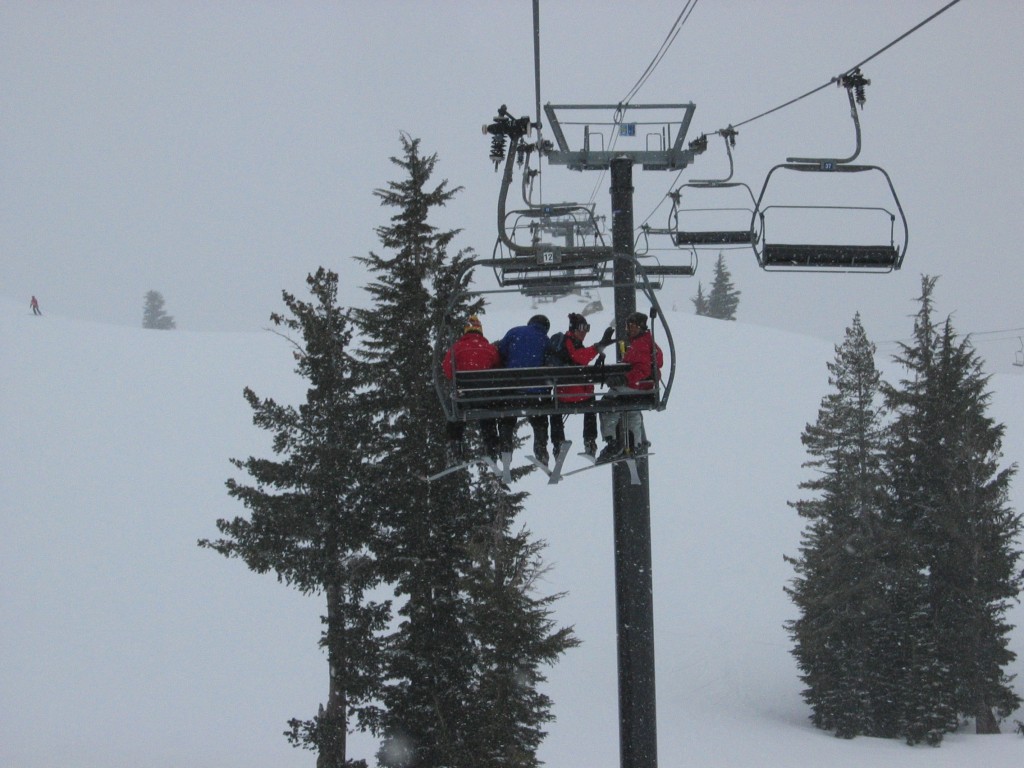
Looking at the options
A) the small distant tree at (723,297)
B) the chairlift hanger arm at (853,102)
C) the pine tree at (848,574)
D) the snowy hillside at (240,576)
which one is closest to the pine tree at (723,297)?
the small distant tree at (723,297)

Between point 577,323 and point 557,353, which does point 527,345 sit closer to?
point 557,353

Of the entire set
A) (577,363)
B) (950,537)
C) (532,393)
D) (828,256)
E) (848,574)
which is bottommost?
(532,393)

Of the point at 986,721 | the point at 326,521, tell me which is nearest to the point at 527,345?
the point at 326,521

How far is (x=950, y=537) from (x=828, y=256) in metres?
23.0

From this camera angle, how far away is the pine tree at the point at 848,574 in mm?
27891

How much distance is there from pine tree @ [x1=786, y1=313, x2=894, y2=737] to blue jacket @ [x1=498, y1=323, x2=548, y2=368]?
21.3 metres

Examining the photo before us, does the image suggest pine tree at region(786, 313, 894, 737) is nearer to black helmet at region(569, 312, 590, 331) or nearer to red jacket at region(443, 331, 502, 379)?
black helmet at region(569, 312, 590, 331)

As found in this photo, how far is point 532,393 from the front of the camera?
863 centimetres

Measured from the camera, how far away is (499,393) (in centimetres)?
845

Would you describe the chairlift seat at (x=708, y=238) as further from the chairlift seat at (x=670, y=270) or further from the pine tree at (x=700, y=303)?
the pine tree at (x=700, y=303)

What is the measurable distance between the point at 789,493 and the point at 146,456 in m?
31.9

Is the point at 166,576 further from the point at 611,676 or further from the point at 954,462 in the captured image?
the point at 954,462

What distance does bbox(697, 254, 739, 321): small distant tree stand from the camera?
318 feet

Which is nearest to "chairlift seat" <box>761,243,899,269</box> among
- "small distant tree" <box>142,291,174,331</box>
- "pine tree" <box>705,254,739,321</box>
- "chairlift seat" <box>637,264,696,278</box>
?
"chairlift seat" <box>637,264,696,278</box>
